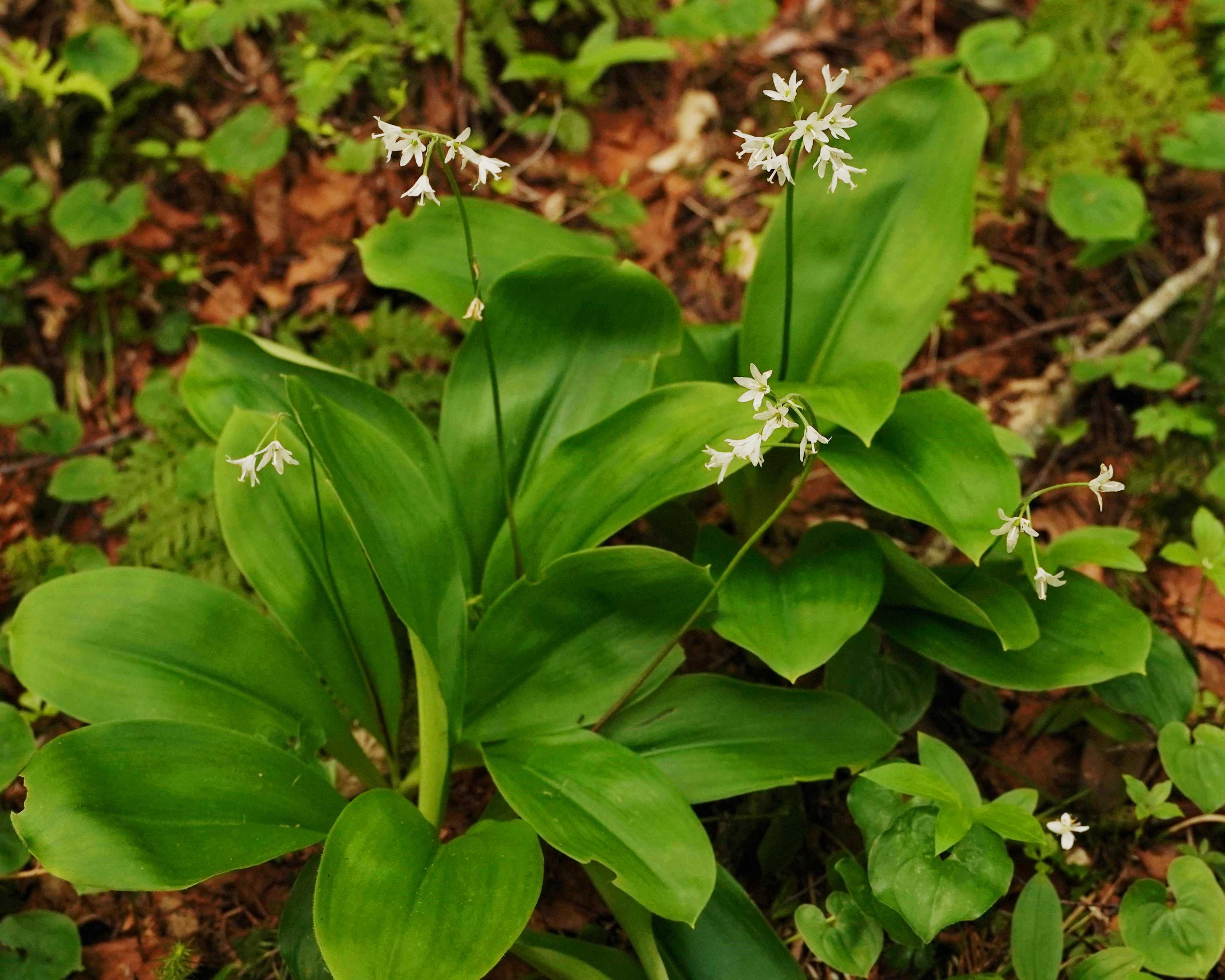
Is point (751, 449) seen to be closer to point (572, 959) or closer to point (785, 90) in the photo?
point (785, 90)

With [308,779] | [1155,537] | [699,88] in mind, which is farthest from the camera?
[699,88]

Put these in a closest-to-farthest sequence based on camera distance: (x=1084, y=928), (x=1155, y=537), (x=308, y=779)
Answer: (x=308, y=779) → (x=1084, y=928) → (x=1155, y=537)

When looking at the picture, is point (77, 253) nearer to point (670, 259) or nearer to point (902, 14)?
point (670, 259)

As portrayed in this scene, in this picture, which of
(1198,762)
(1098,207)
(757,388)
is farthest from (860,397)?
(1098,207)

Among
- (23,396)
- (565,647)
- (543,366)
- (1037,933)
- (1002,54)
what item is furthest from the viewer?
(1002,54)

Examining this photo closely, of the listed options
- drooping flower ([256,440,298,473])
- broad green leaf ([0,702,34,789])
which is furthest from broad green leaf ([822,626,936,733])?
broad green leaf ([0,702,34,789])

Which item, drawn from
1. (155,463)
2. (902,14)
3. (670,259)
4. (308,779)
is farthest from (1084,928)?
(902,14)

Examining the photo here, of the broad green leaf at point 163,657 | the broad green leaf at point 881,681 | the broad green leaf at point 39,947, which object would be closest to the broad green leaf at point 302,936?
the broad green leaf at point 163,657
